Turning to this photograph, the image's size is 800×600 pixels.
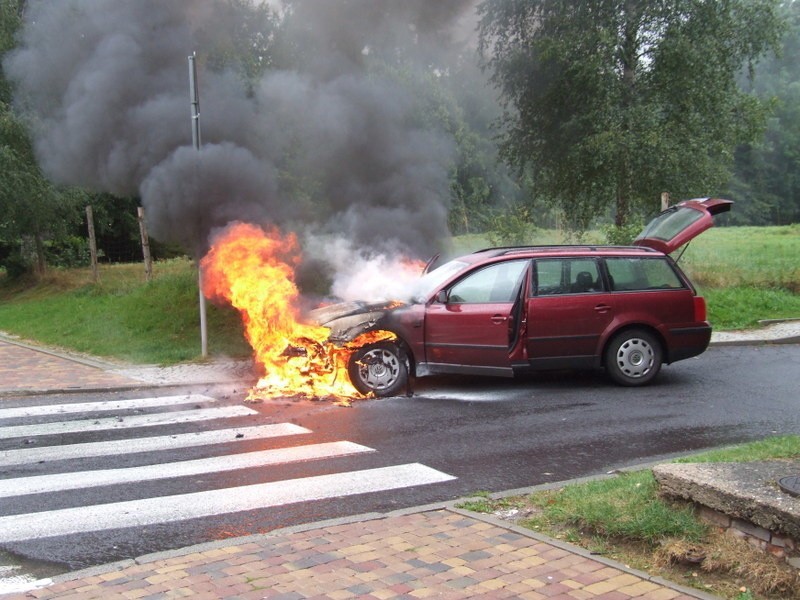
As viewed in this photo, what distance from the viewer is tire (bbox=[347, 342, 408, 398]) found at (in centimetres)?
845

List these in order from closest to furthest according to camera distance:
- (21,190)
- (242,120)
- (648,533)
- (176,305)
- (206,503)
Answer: (648,533) < (206,503) < (242,120) < (176,305) < (21,190)

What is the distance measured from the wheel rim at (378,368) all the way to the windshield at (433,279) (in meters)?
0.75

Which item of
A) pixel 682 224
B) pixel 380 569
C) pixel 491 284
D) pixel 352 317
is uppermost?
pixel 682 224

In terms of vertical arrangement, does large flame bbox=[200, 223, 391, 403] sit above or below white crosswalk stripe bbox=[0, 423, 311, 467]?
above

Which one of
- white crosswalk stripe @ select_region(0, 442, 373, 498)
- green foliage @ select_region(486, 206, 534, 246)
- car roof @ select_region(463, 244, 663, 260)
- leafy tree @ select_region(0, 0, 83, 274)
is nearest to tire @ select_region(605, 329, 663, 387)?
car roof @ select_region(463, 244, 663, 260)

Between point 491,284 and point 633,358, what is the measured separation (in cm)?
185

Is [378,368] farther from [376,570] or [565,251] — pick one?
[376,570]

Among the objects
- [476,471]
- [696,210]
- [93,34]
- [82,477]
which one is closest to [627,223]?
[696,210]

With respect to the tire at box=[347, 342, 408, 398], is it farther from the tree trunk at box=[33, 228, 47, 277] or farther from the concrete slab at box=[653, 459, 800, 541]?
the tree trunk at box=[33, 228, 47, 277]

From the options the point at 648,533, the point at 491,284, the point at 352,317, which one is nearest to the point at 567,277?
the point at 491,284

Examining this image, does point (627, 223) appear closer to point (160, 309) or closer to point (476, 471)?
point (160, 309)

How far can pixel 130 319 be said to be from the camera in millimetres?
14531

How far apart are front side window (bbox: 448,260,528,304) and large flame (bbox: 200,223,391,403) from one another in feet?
3.23

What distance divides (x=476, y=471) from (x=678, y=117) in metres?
12.2
